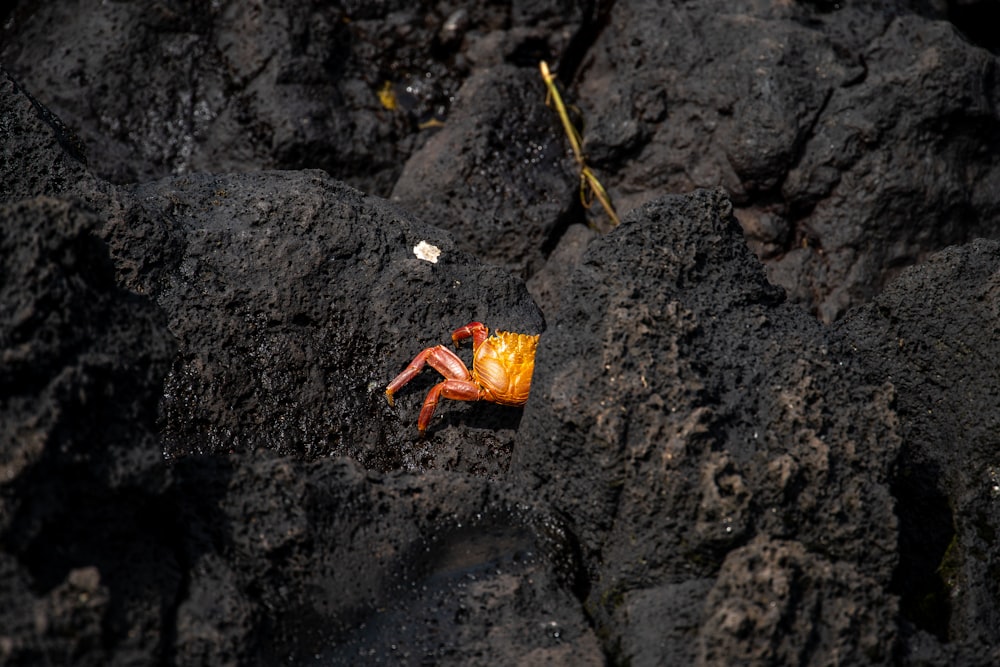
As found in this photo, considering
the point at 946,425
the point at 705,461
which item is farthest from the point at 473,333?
the point at 946,425

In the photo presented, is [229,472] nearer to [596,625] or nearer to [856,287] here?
[596,625]

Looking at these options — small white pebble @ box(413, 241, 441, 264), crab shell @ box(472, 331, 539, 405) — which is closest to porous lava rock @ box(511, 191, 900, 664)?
crab shell @ box(472, 331, 539, 405)

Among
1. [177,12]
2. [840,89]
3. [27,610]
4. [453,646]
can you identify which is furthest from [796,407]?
[177,12]

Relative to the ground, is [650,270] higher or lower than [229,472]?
higher

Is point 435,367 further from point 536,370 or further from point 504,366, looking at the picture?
point 536,370

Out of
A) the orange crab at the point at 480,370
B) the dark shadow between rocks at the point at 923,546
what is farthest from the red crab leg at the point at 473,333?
the dark shadow between rocks at the point at 923,546

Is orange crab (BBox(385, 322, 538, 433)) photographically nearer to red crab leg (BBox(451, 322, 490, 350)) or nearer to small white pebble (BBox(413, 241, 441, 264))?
red crab leg (BBox(451, 322, 490, 350))
